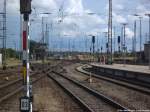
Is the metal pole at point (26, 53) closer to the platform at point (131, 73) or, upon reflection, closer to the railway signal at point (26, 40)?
the railway signal at point (26, 40)

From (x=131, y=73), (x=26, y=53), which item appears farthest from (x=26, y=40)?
(x=131, y=73)

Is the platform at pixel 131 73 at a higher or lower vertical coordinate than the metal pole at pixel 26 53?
lower

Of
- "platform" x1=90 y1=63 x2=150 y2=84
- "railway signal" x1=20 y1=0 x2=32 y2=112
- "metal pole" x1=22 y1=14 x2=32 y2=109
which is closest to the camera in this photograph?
"railway signal" x1=20 y1=0 x2=32 y2=112

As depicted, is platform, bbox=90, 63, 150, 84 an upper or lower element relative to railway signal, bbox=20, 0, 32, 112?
lower

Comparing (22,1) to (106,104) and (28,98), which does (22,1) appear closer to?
(28,98)

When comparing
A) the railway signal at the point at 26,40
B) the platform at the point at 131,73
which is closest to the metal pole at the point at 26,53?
the railway signal at the point at 26,40

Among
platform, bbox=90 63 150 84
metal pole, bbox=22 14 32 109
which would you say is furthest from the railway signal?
platform, bbox=90 63 150 84

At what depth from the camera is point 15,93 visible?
94.4 feet

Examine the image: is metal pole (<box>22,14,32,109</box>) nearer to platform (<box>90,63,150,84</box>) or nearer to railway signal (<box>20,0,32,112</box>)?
railway signal (<box>20,0,32,112</box>)

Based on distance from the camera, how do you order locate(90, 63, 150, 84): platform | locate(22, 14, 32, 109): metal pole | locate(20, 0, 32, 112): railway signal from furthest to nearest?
locate(90, 63, 150, 84): platform, locate(22, 14, 32, 109): metal pole, locate(20, 0, 32, 112): railway signal

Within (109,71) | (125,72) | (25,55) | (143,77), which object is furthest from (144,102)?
(109,71)

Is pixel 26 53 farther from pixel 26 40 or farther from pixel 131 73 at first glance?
pixel 131 73

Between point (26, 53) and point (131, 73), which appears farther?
point (131, 73)

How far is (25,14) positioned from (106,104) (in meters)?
10.7
